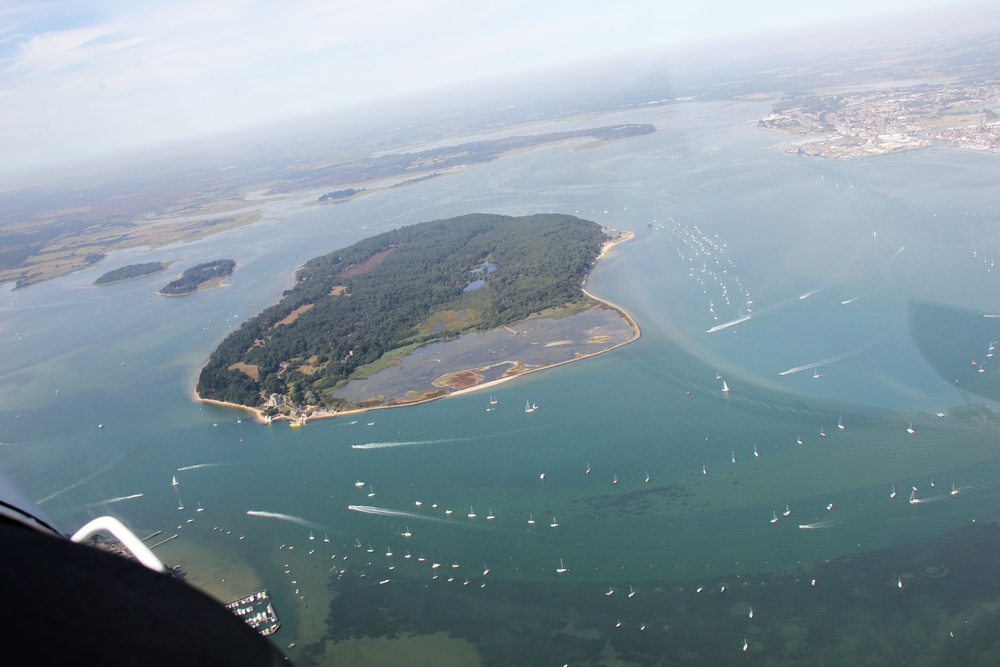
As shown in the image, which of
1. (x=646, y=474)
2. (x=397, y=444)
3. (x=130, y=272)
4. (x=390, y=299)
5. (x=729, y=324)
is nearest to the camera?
(x=646, y=474)

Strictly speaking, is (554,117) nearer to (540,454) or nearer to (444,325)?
(444,325)

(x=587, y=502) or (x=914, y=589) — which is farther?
(x=587, y=502)

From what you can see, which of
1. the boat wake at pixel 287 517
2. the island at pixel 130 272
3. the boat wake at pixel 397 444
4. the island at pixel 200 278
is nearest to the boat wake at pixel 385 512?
the boat wake at pixel 287 517

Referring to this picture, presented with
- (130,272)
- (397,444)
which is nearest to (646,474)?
(397,444)

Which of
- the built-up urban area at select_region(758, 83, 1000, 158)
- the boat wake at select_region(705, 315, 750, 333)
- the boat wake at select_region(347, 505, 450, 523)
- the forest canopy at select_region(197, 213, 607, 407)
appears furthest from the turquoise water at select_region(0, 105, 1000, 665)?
the built-up urban area at select_region(758, 83, 1000, 158)

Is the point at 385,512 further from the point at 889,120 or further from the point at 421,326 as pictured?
the point at 889,120

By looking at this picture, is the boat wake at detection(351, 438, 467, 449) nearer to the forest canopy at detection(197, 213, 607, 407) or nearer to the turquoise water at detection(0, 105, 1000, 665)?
the turquoise water at detection(0, 105, 1000, 665)

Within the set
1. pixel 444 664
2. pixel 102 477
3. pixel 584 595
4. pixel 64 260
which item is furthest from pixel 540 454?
pixel 64 260
